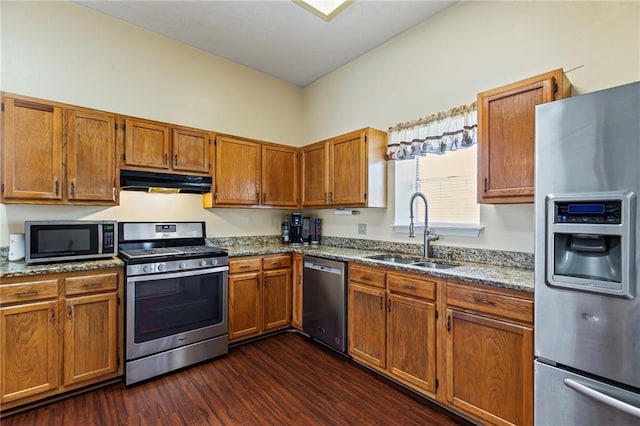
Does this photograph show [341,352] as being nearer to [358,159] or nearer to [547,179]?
[358,159]

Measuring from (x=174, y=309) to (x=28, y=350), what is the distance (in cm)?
92

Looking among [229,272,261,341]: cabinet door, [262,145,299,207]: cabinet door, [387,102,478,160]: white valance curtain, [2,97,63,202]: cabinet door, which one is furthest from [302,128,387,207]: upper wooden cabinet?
[2,97,63,202]: cabinet door

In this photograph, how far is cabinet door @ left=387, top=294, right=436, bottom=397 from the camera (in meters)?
2.09

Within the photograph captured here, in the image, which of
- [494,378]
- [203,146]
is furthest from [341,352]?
[203,146]

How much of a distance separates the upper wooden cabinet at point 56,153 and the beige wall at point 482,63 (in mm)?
2421

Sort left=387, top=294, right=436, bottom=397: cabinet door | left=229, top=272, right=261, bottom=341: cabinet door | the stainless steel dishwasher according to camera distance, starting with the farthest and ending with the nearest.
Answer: left=229, top=272, right=261, bottom=341: cabinet door
the stainless steel dishwasher
left=387, top=294, right=436, bottom=397: cabinet door

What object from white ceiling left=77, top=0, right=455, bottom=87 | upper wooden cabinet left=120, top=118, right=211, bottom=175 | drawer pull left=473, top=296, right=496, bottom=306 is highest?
white ceiling left=77, top=0, right=455, bottom=87

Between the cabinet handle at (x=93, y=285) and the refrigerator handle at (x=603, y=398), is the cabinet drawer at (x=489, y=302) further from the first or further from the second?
the cabinet handle at (x=93, y=285)

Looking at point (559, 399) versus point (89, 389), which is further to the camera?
point (89, 389)

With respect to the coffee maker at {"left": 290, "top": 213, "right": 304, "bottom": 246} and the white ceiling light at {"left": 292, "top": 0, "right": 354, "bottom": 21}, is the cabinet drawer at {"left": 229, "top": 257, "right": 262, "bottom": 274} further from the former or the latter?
the white ceiling light at {"left": 292, "top": 0, "right": 354, "bottom": 21}

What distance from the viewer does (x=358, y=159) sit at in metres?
3.05

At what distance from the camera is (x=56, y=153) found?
2.39 m

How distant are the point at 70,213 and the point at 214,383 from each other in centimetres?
194

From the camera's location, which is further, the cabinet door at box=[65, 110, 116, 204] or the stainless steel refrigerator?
the cabinet door at box=[65, 110, 116, 204]
